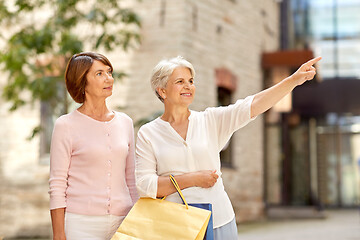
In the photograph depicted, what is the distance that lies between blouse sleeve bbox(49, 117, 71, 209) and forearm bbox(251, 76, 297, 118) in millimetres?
863

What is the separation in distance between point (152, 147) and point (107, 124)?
0.30m

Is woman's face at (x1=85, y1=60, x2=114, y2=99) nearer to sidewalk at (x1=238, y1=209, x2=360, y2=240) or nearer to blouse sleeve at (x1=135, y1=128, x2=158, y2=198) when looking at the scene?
blouse sleeve at (x1=135, y1=128, x2=158, y2=198)

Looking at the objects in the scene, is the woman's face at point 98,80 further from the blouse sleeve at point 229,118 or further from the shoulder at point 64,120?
the blouse sleeve at point 229,118

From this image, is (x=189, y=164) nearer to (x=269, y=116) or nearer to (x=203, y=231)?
(x=203, y=231)

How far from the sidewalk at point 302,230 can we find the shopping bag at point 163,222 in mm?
6849

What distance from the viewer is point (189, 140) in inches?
99.8

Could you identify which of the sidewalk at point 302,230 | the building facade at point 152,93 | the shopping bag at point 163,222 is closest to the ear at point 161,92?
the shopping bag at point 163,222

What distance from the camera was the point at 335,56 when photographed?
1739cm

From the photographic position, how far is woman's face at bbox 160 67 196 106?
2.59 metres

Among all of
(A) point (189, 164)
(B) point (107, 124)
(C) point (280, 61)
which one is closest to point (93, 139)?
(B) point (107, 124)

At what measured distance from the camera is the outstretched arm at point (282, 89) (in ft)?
8.09

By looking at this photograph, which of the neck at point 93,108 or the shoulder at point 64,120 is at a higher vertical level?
the neck at point 93,108

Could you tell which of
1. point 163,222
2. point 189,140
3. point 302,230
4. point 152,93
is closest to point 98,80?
point 189,140

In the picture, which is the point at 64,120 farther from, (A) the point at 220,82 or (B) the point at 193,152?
(A) the point at 220,82
